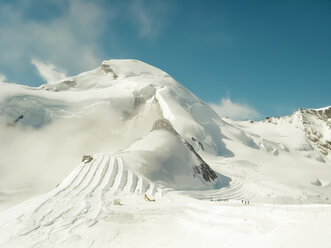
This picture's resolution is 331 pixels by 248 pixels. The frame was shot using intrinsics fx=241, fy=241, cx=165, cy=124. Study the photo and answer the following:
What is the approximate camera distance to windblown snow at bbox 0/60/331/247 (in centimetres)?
823

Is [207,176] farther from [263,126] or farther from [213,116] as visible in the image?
[263,126]

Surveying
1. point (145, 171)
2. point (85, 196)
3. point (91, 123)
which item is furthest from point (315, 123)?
point (85, 196)

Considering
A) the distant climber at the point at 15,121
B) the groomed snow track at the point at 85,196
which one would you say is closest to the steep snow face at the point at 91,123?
the distant climber at the point at 15,121

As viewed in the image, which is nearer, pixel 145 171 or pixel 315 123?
pixel 145 171

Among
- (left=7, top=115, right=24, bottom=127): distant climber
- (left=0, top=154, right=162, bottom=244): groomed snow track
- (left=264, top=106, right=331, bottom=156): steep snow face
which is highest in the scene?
(left=264, top=106, right=331, bottom=156): steep snow face

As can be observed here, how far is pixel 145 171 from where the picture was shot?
72.7 feet

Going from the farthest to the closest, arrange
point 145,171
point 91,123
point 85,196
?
point 91,123 → point 145,171 → point 85,196

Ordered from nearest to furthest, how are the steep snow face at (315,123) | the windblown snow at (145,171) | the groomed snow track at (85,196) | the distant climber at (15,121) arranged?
the windblown snow at (145,171), the groomed snow track at (85,196), the distant climber at (15,121), the steep snow face at (315,123)

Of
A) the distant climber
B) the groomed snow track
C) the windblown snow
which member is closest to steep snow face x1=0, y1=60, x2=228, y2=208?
the distant climber

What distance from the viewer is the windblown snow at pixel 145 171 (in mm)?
8234

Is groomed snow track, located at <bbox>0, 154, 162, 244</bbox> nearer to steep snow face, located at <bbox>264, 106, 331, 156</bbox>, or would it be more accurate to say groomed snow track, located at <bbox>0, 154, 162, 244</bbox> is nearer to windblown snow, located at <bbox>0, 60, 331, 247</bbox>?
windblown snow, located at <bbox>0, 60, 331, 247</bbox>

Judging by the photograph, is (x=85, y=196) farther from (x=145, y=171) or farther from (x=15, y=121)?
(x=15, y=121)

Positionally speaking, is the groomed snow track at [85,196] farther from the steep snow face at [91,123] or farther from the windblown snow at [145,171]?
the steep snow face at [91,123]

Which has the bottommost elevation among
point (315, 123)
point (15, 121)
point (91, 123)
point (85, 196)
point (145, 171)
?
point (85, 196)
